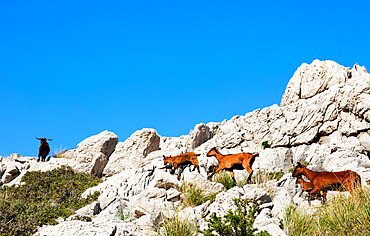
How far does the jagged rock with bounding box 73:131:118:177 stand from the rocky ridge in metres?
0.08

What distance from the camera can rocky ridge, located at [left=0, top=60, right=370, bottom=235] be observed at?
44.2 feet

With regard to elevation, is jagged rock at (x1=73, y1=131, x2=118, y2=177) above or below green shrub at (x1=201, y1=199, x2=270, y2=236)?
above

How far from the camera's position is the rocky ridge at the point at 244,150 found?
44.2 feet

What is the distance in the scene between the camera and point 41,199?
74.0 feet

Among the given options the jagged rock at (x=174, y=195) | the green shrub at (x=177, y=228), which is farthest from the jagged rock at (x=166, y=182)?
the green shrub at (x=177, y=228)

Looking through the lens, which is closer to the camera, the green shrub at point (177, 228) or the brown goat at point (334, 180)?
the green shrub at point (177, 228)

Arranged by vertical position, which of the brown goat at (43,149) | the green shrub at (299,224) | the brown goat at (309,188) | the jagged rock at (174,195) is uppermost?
the brown goat at (43,149)

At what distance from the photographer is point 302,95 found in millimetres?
40375

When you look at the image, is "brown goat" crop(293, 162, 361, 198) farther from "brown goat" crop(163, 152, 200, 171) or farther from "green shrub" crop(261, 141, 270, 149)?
"green shrub" crop(261, 141, 270, 149)

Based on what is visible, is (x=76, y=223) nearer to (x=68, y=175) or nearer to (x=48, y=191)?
(x=48, y=191)

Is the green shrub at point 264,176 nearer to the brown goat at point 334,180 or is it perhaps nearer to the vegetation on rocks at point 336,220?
the brown goat at point 334,180

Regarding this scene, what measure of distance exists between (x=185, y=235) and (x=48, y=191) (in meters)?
14.5

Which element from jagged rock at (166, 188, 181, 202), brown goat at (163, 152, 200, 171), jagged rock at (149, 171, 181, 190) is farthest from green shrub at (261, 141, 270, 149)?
jagged rock at (166, 188, 181, 202)

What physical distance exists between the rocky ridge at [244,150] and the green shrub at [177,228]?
346mm
